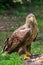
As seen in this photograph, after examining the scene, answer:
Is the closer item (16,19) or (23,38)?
(23,38)

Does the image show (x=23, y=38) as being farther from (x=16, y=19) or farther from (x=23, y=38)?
(x=16, y=19)

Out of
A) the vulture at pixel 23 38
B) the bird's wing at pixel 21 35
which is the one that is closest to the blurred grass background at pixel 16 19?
the vulture at pixel 23 38

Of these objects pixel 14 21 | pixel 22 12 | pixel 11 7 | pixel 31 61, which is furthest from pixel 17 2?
pixel 31 61

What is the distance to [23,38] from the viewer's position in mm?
9422

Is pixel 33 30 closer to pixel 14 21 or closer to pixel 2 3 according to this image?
pixel 14 21

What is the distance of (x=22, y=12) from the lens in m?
25.0

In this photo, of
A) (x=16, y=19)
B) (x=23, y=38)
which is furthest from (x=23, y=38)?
(x=16, y=19)

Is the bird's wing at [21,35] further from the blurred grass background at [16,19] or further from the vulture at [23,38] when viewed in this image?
the blurred grass background at [16,19]

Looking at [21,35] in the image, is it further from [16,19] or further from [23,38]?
[16,19]

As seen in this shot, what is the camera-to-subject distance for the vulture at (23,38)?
30.6 ft

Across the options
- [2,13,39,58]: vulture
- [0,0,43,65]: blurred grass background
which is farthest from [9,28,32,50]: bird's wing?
[0,0,43,65]: blurred grass background

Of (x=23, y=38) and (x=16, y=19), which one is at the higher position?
(x=23, y=38)

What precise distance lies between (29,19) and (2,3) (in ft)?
57.6

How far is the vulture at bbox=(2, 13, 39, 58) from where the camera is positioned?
9.34m
